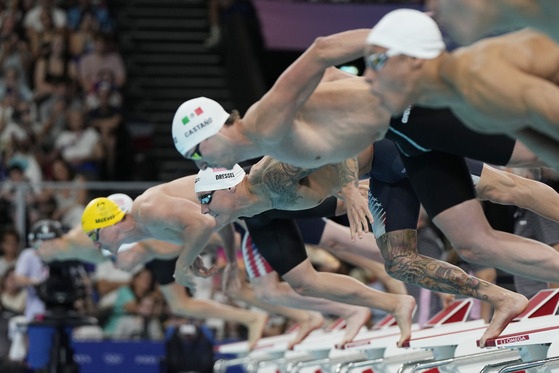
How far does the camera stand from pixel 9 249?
12273mm

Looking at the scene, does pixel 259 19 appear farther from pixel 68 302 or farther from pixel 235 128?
pixel 235 128

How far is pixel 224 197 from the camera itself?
6.40 metres

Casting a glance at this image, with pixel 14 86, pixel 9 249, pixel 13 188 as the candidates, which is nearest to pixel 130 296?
pixel 9 249

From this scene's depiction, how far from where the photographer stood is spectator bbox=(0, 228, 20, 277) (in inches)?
482

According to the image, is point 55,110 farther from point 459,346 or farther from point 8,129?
point 459,346

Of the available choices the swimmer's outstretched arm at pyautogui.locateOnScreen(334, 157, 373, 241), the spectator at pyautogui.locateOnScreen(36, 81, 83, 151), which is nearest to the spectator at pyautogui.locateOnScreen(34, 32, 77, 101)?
the spectator at pyautogui.locateOnScreen(36, 81, 83, 151)

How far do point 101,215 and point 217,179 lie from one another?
212cm

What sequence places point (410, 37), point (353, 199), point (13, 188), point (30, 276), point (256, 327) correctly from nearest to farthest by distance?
point (410, 37) < point (353, 199) < point (256, 327) < point (30, 276) < point (13, 188)

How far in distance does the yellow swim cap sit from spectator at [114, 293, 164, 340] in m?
4.04

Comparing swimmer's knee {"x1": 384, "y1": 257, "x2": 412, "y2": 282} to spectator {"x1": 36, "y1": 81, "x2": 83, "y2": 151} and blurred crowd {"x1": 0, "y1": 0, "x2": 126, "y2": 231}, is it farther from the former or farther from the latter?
spectator {"x1": 36, "y1": 81, "x2": 83, "y2": 151}

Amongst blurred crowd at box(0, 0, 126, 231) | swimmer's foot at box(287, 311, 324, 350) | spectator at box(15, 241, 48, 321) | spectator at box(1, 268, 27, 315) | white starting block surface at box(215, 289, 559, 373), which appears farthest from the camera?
blurred crowd at box(0, 0, 126, 231)

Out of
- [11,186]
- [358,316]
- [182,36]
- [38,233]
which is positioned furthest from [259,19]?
[358,316]

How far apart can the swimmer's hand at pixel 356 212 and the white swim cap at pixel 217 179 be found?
116 centimetres

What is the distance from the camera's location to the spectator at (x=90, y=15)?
15359 mm
